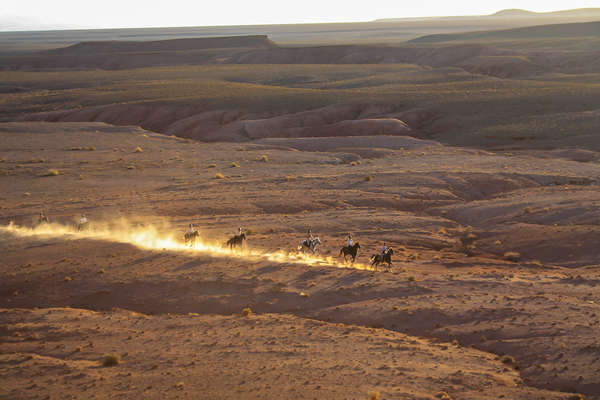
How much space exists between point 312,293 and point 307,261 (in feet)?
11.5

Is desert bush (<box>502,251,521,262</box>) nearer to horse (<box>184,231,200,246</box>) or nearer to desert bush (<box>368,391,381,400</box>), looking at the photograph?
horse (<box>184,231,200,246</box>)

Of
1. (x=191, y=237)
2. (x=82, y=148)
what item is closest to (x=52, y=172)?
(x=82, y=148)

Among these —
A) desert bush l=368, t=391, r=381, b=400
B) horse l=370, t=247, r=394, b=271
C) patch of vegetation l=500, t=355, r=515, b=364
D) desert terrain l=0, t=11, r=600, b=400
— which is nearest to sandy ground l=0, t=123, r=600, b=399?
desert terrain l=0, t=11, r=600, b=400

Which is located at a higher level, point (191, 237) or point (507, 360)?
point (191, 237)

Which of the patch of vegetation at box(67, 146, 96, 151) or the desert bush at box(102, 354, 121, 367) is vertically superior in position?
Answer: the desert bush at box(102, 354, 121, 367)

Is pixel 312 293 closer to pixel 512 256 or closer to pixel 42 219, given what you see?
pixel 512 256

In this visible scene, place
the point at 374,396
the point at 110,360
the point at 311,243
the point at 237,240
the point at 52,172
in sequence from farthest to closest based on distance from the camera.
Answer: the point at 52,172, the point at 237,240, the point at 311,243, the point at 110,360, the point at 374,396

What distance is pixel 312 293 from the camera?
20844 millimetres

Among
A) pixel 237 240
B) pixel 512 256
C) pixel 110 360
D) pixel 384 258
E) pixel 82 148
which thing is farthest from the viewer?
pixel 82 148

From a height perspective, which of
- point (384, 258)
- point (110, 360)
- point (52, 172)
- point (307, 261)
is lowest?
point (52, 172)

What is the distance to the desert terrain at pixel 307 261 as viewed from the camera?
598 inches

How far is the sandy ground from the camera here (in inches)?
586

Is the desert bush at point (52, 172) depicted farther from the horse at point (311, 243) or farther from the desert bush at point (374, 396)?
the desert bush at point (374, 396)

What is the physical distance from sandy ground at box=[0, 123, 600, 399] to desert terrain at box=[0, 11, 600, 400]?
0.26 feet
